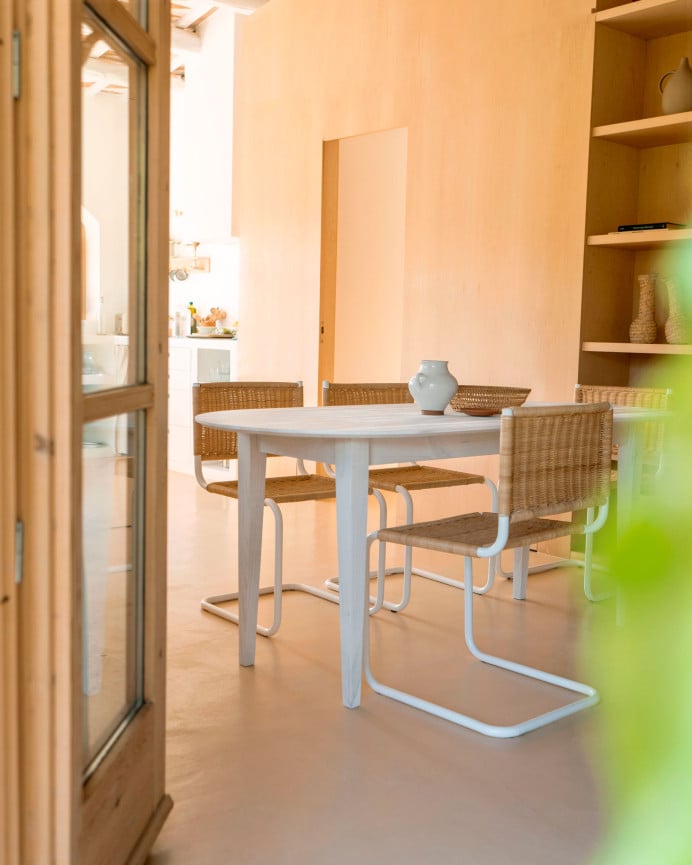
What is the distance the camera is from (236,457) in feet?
10.1

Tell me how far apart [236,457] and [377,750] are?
1.25 m

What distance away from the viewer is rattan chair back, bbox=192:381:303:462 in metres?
3.07

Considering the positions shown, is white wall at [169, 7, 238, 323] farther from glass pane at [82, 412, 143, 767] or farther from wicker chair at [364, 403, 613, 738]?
glass pane at [82, 412, 143, 767]

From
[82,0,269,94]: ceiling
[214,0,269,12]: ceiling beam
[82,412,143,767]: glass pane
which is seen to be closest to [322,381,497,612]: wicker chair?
[82,412,143,767]: glass pane

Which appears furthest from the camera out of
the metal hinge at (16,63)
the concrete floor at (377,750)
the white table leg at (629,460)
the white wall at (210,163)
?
the white wall at (210,163)

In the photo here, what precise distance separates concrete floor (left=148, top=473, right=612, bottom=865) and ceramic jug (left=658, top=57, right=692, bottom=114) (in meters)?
1.99

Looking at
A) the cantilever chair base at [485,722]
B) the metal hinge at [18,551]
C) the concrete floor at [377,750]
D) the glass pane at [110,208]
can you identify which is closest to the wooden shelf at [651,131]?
the concrete floor at [377,750]

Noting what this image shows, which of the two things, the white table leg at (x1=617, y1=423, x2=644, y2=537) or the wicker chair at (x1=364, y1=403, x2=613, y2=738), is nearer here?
the wicker chair at (x1=364, y1=403, x2=613, y2=738)

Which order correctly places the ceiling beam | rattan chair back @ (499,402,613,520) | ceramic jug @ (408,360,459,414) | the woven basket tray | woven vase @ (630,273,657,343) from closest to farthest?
rattan chair back @ (499,402,613,520) → ceramic jug @ (408,360,459,414) → the woven basket tray → woven vase @ (630,273,657,343) → the ceiling beam

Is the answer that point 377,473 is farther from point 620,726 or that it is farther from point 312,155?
point 312,155

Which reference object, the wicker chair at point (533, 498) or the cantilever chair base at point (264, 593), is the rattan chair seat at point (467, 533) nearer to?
the wicker chair at point (533, 498)

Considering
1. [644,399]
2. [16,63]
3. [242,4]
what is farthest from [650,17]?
[242,4]

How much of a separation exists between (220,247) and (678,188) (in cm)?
417

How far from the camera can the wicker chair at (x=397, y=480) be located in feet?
10.4
